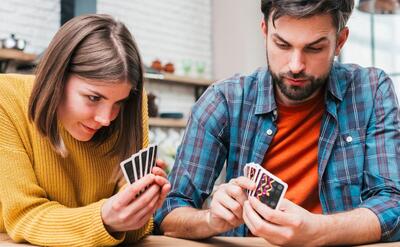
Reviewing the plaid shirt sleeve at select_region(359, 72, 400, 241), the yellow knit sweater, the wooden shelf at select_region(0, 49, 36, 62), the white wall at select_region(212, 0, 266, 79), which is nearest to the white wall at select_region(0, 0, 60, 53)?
the wooden shelf at select_region(0, 49, 36, 62)

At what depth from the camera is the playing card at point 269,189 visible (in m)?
1.35

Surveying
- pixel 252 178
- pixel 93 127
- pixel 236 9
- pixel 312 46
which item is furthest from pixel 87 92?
pixel 236 9

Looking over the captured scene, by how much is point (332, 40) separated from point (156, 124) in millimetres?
3650

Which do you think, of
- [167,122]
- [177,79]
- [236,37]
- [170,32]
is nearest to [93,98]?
[167,122]

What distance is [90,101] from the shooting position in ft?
4.94

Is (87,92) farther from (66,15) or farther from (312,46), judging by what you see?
(66,15)

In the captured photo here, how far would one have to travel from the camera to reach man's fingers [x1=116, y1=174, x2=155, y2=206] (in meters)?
1.32

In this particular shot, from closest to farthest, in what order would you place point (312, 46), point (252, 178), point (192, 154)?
point (252, 178), point (312, 46), point (192, 154)

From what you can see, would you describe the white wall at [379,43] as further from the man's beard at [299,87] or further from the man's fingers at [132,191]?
the man's fingers at [132,191]

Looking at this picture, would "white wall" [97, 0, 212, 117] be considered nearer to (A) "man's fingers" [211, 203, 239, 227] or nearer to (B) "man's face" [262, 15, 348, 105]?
(B) "man's face" [262, 15, 348, 105]

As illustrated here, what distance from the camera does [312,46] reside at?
68.1 inches

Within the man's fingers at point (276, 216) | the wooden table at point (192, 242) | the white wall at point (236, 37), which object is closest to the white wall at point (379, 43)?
the white wall at point (236, 37)

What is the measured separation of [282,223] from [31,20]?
392cm

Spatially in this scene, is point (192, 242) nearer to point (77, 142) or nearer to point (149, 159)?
point (149, 159)
